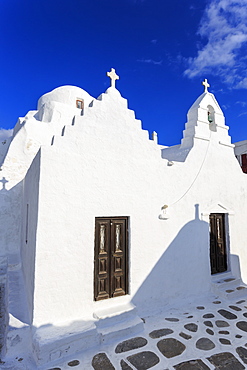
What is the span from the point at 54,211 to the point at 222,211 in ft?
17.4

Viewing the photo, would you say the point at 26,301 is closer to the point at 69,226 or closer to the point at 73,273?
the point at 73,273

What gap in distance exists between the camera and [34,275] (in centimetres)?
380

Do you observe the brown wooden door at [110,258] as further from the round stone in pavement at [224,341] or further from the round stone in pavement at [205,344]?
the round stone in pavement at [224,341]

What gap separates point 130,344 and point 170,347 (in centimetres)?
69

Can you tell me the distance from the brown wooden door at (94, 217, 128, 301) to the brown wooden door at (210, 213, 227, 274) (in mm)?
3230

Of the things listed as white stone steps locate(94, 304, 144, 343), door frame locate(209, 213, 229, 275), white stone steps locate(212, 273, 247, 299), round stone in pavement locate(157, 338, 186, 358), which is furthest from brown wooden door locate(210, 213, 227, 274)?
white stone steps locate(94, 304, 144, 343)

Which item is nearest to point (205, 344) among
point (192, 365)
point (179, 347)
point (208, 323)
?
point (179, 347)

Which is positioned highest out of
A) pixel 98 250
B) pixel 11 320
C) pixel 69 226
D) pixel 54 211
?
pixel 54 211

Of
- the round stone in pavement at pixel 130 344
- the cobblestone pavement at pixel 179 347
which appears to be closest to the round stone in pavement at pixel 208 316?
the cobblestone pavement at pixel 179 347

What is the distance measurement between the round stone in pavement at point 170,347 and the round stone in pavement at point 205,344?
0.29 meters

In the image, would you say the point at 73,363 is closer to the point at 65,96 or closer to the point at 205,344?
the point at 205,344

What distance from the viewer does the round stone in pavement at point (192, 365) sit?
331cm

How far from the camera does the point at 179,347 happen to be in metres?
3.79

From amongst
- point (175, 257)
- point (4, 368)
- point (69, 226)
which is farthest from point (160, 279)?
point (4, 368)
